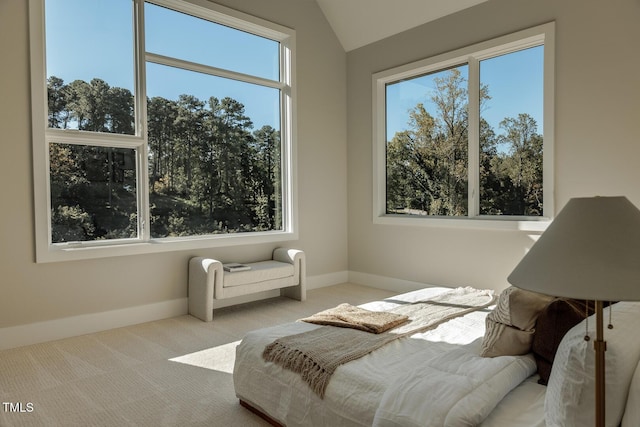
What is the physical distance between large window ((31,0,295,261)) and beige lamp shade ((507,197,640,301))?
3617 mm

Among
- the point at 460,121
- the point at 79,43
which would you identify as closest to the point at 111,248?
the point at 79,43

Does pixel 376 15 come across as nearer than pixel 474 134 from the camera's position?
No

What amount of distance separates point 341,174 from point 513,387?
4284 millimetres

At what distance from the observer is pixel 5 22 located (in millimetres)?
3256

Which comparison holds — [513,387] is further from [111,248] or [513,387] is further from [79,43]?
[79,43]

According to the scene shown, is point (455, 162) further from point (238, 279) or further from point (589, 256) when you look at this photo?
point (589, 256)

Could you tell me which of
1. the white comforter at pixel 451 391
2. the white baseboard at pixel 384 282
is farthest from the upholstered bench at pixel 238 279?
the white comforter at pixel 451 391

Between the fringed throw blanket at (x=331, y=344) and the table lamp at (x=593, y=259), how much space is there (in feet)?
3.90

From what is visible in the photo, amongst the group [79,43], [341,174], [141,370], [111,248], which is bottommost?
[141,370]

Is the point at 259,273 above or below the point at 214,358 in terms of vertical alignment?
above

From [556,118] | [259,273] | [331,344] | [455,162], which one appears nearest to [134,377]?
[331,344]

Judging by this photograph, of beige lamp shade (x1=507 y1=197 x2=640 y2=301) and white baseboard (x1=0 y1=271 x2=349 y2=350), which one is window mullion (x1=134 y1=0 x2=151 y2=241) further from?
beige lamp shade (x1=507 y1=197 x2=640 y2=301)

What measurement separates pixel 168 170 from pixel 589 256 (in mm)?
3949

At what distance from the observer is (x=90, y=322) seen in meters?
3.66
